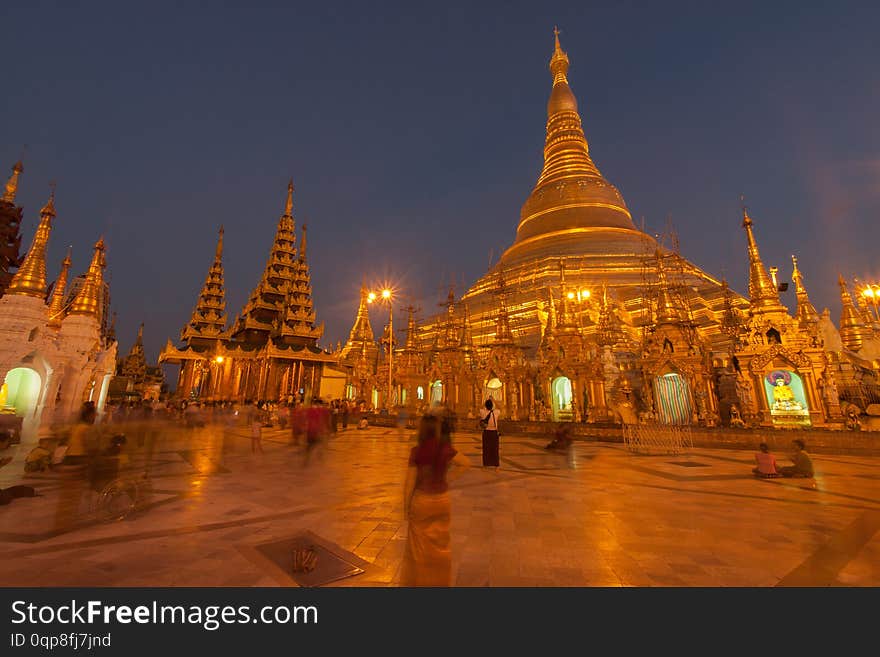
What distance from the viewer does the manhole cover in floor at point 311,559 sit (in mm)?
3834

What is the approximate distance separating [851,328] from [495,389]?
26.0 m

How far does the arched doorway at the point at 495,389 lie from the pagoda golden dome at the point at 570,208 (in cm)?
2216

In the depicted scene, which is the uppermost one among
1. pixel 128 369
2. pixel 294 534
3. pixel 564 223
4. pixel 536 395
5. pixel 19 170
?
pixel 564 223

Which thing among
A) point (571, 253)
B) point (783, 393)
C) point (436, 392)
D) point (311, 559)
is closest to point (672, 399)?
point (783, 393)

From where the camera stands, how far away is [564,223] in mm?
46031

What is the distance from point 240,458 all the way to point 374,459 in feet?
13.1

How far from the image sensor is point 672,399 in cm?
2045

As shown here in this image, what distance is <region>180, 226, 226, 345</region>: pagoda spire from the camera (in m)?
39.8

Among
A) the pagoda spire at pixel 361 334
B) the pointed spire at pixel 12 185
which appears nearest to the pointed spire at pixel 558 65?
the pagoda spire at pixel 361 334

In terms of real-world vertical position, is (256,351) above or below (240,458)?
above

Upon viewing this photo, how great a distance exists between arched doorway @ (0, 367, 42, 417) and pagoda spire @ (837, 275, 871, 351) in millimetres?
46274
